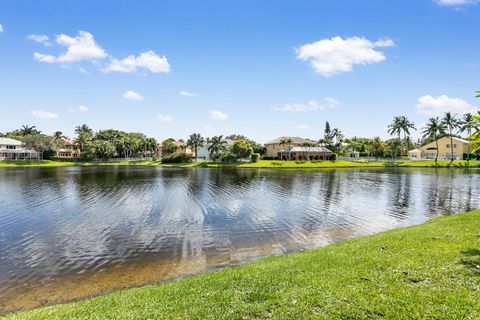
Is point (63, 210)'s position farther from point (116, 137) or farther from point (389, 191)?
point (116, 137)

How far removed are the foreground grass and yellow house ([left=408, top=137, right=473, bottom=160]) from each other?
377 ft

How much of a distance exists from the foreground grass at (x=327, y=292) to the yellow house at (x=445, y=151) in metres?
115

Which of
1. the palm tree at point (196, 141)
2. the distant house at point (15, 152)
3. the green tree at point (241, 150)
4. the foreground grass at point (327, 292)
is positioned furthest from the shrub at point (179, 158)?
the foreground grass at point (327, 292)

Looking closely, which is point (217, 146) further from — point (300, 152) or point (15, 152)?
point (15, 152)

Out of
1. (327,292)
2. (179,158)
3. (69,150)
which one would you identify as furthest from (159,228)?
(69,150)

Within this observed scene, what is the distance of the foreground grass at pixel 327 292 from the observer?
768 centimetres

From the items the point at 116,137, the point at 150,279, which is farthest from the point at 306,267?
the point at 116,137

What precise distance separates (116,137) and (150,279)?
134 meters

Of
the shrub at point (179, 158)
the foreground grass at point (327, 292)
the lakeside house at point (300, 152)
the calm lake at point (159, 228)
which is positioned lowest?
the calm lake at point (159, 228)

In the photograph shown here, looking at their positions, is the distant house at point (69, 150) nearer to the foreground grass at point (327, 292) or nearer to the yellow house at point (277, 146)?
the yellow house at point (277, 146)

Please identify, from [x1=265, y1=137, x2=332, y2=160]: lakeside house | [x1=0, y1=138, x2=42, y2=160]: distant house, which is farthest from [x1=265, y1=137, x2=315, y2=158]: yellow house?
[x1=0, y1=138, x2=42, y2=160]: distant house

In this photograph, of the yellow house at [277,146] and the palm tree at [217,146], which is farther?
the yellow house at [277,146]

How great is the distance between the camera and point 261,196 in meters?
37.2

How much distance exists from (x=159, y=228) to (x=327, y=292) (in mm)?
16733
